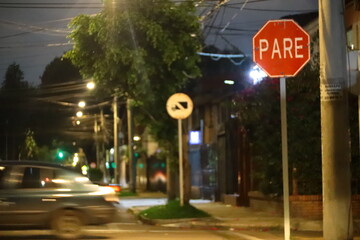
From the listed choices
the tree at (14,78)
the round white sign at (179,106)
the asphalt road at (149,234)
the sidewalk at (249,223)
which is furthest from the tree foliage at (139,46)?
the tree at (14,78)

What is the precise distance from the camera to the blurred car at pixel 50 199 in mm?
12453

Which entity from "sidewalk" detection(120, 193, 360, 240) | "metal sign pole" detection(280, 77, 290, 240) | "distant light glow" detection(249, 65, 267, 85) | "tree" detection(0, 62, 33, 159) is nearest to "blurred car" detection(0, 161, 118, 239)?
"metal sign pole" detection(280, 77, 290, 240)

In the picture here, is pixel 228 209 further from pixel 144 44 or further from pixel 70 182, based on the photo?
pixel 70 182

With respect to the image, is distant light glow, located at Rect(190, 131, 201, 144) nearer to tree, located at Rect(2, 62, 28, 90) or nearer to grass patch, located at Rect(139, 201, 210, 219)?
tree, located at Rect(2, 62, 28, 90)

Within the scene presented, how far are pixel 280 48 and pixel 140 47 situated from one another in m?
8.31

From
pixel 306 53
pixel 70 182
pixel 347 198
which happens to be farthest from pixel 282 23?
pixel 70 182

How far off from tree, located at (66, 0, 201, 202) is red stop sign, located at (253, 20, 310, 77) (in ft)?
25.4

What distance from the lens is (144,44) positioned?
1905cm

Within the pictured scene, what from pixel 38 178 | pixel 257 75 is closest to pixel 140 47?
pixel 257 75

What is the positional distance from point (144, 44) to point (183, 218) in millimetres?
5274

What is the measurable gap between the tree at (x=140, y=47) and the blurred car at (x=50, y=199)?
20.7ft

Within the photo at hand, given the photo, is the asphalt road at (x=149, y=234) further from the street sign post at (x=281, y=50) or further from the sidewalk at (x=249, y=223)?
the street sign post at (x=281, y=50)

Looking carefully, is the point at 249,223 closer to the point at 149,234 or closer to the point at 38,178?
the point at 149,234

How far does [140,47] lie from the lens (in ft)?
61.6
